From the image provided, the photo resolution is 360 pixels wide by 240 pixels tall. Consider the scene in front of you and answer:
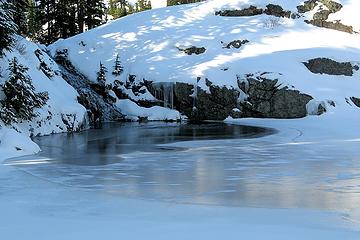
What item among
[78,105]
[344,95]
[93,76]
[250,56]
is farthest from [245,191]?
[93,76]

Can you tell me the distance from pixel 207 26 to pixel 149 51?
17.2 feet

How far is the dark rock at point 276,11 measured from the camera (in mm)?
34513

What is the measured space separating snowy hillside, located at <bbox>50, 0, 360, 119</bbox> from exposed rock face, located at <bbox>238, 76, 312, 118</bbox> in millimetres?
229

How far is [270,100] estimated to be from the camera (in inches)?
1012

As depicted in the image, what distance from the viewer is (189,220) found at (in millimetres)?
5016

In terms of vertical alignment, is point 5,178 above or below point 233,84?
below

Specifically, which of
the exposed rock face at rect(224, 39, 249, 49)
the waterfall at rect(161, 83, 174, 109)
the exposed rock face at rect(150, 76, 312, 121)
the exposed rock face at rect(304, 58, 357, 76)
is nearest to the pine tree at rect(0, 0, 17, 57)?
the waterfall at rect(161, 83, 174, 109)

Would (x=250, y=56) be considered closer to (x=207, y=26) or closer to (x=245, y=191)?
(x=207, y=26)

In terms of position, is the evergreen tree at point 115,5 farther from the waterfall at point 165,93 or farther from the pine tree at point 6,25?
the pine tree at point 6,25

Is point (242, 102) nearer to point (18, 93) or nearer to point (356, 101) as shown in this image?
point (356, 101)

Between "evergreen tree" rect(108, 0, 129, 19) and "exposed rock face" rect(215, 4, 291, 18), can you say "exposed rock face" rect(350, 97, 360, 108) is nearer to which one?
"exposed rock face" rect(215, 4, 291, 18)

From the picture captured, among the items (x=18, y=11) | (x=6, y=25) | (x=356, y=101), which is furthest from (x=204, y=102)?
(x=6, y=25)

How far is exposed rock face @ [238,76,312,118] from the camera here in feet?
81.6

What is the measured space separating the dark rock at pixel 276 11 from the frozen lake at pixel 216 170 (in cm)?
2207
